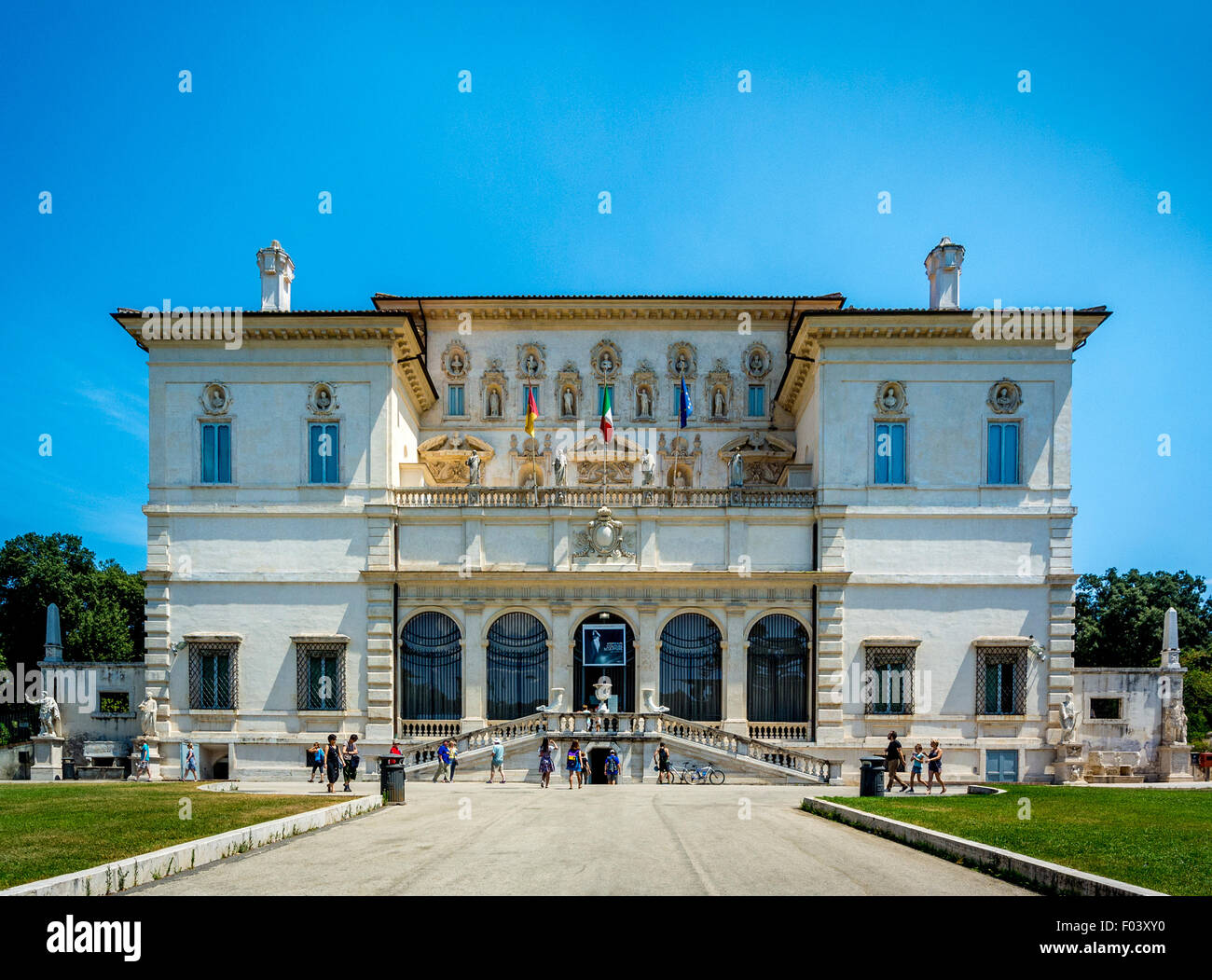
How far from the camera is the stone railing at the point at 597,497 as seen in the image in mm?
34312

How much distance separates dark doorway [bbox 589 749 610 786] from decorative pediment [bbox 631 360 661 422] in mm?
15257

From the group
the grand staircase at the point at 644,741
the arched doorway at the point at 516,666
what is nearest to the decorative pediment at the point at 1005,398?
the grand staircase at the point at 644,741

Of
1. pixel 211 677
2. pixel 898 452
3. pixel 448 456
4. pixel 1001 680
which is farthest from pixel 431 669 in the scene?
pixel 1001 680

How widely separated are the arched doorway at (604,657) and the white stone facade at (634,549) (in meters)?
0.38

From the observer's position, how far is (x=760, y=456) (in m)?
39.2

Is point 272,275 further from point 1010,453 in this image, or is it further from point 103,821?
point 1010,453

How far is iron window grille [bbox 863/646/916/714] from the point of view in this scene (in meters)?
32.9

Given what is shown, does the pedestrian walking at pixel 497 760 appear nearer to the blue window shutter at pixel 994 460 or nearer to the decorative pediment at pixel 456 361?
the decorative pediment at pixel 456 361

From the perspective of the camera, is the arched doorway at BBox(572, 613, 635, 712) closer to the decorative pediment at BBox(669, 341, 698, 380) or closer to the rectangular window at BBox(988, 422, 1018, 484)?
the decorative pediment at BBox(669, 341, 698, 380)

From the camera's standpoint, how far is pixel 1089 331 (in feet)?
110

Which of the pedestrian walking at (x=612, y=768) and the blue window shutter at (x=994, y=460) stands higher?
the blue window shutter at (x=994, y=460)

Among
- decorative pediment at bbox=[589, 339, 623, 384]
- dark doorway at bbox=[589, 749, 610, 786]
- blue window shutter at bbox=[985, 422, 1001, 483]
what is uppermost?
decorative pediment at bbox=[589, 339, 623, 384]

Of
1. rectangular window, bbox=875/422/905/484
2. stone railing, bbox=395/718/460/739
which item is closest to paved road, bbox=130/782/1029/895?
stone railing, bbox=395/718/460/739

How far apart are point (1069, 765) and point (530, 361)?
87.0 feet
